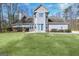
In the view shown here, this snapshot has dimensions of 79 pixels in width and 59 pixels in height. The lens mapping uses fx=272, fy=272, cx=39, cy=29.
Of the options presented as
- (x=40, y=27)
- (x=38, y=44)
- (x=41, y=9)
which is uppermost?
(x=41, y=9)

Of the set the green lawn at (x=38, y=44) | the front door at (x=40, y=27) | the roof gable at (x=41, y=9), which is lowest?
the green lawn at (x=38, y=44)

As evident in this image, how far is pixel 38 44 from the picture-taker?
2.00 meters

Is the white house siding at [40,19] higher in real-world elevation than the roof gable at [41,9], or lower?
lower

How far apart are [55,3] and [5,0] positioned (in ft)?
1.22

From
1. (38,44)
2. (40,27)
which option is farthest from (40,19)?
(38,44)

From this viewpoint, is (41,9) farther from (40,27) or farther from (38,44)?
(38,44)

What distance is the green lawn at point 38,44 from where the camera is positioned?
1978mm

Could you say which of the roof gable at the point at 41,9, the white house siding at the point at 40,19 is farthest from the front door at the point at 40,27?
the roof gable at the point at 41,9

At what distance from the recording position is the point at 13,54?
1986 mm

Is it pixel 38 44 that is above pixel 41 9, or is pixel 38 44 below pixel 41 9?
below

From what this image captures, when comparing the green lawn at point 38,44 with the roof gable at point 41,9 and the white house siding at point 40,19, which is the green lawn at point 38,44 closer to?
the white house siding at point 40,19

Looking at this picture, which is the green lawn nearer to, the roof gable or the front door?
the front door

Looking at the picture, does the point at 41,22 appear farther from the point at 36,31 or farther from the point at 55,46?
the point at 55,46

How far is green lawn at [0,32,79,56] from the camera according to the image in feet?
6.49
